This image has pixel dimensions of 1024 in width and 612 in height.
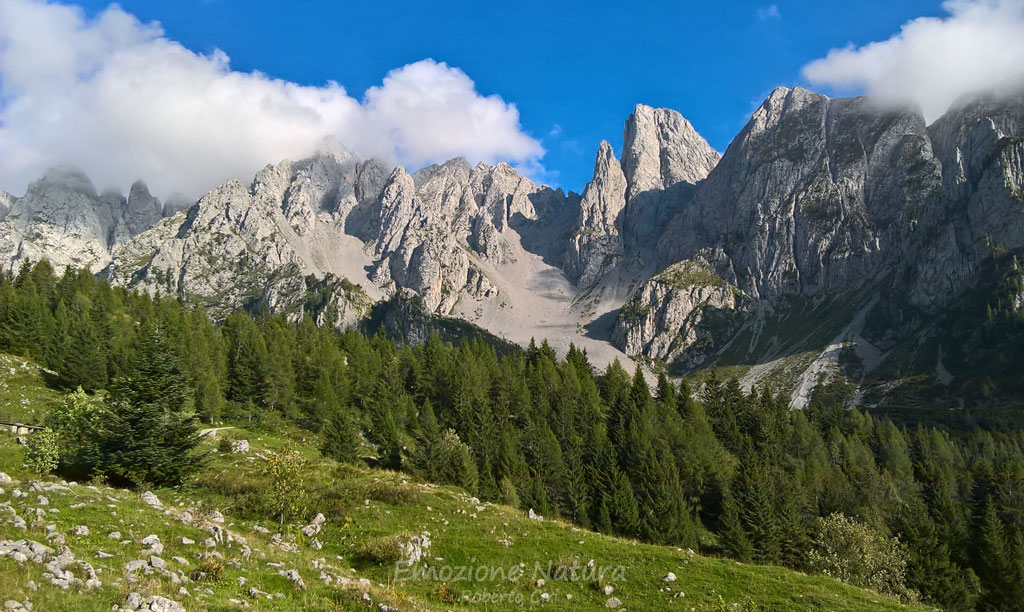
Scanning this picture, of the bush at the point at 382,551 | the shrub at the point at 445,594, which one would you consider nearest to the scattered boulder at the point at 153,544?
the bush at the point at 382,551

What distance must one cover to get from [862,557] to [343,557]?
6153cm

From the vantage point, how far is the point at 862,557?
61.6m

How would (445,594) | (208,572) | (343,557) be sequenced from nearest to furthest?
(208,572) → (445,594) → (343,557)

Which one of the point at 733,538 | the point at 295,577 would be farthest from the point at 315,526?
the point at 733,538

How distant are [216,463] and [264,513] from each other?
13060 millimetres

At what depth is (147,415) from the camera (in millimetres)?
34750

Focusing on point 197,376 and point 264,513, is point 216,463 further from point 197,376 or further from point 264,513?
point 197,376

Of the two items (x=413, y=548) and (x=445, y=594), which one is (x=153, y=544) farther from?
(x=413, y=548)

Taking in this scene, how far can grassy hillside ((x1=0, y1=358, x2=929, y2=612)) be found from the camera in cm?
1658

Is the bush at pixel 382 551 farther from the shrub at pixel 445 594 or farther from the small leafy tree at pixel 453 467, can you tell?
the small leafy tree at pixel 453 467

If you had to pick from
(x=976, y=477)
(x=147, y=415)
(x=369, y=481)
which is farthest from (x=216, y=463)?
(x=976, y=477)

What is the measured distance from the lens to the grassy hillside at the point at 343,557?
16.6m

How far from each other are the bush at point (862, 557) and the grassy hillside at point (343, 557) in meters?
39.9

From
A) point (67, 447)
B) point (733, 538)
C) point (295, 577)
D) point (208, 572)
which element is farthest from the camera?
point (733, 538)
